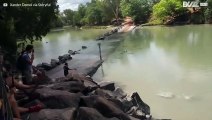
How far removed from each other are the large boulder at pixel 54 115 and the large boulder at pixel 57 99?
34.4 inches

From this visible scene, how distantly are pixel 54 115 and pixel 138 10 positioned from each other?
257ft

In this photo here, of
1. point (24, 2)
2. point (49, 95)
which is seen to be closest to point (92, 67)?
point (24, 2)

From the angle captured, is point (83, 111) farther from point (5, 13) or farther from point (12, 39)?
point (5, 13)

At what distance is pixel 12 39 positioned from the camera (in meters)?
17.2

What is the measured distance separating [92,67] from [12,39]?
731 centimetres

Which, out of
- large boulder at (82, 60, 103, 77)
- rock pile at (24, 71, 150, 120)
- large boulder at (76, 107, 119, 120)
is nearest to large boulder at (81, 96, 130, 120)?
rock pile at (24, 71, 150, 120)

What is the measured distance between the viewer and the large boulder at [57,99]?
9724 millimetres

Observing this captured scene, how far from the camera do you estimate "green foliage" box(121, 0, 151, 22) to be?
278ft

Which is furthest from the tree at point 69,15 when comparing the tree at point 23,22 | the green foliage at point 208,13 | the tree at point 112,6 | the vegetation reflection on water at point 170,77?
the tree at point 23,22

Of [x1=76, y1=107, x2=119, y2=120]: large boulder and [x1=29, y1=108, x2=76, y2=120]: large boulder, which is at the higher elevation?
[x1=29, y1=108, x2=76, y2=120]: large boulder

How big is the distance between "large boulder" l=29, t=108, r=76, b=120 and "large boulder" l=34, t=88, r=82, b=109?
87 cm

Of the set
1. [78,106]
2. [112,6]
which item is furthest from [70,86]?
[112,6]

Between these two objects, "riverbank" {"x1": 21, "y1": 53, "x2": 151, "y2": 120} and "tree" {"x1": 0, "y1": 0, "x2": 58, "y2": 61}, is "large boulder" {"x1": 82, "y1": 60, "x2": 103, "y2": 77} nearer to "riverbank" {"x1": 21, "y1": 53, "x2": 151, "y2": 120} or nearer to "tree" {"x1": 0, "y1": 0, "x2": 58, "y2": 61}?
"tree" {"x1": 0, "y1": 0, "x2": 58, "y2": 61}

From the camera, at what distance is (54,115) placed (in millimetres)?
8508
